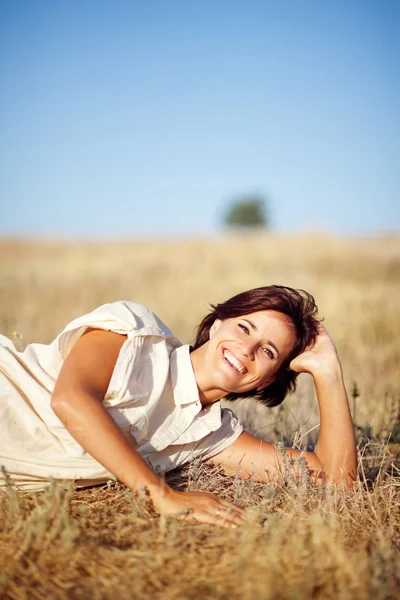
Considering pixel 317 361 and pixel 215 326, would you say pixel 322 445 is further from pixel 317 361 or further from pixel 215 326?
pixel 215 326

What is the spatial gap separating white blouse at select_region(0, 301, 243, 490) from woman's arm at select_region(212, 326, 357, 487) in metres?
0.33

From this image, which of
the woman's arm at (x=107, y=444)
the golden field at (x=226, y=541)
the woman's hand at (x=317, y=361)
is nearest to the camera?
the golden field at (x=226, y=541)

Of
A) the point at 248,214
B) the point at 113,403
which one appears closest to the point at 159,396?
the point at 113,403

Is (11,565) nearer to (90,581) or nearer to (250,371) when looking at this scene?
(90,581)

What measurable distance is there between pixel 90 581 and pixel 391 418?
119 inches

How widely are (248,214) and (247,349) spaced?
227 feet

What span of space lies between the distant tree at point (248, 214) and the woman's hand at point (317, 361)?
2669 inches

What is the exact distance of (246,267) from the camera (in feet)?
62.9

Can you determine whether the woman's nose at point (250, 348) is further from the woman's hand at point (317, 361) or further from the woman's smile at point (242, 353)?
the woman's hand at point (317, 361)

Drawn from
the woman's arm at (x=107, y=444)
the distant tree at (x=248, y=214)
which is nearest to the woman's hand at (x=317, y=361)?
the woman's arm at (x=107, y=444)

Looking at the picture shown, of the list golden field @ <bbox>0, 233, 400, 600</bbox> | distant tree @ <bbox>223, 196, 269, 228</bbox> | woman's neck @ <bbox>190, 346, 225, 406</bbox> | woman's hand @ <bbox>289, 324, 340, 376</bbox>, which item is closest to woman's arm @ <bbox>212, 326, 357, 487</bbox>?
woman's hand @ <bbox>289, 324, 340, 376</bbox>

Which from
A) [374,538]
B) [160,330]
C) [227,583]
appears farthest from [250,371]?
[227,583]

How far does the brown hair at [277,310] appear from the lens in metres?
3.10

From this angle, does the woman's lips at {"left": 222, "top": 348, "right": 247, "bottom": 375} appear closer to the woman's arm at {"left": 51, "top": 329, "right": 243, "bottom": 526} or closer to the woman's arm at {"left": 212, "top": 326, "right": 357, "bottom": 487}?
the woman's arm at {"left": 212, "top": 326, "right": 357, "bottom": 487}
